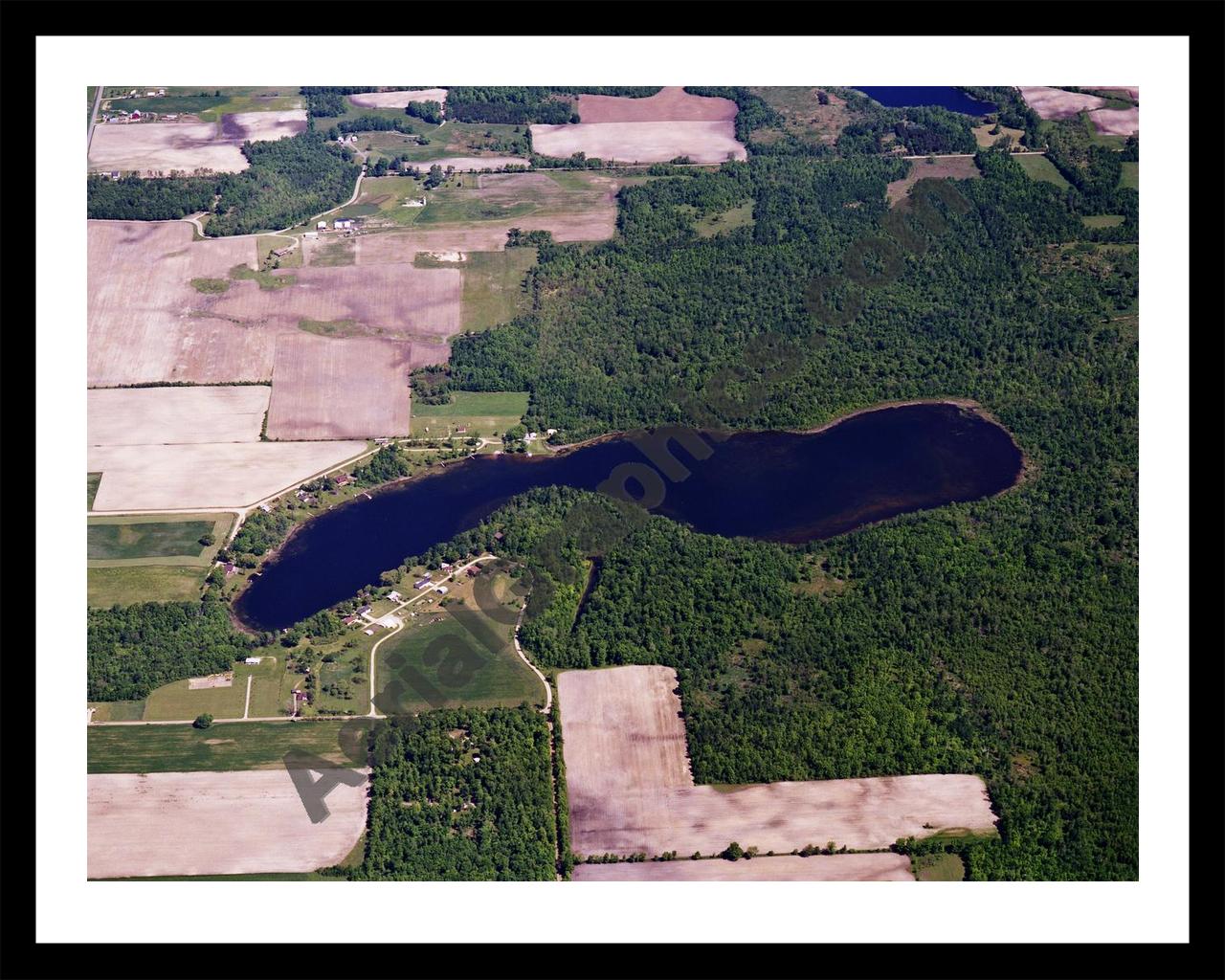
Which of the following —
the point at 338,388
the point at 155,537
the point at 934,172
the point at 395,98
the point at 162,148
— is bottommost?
the point at 155,537

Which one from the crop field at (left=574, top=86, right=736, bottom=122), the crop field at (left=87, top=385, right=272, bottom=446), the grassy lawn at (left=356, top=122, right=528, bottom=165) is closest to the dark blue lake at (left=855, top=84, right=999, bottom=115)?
the crop field at (left=574, top=86, right=736, bottom=122)

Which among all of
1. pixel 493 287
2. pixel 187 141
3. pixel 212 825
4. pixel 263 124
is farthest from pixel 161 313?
pixel 212 825

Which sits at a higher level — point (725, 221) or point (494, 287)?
point (725, 221)

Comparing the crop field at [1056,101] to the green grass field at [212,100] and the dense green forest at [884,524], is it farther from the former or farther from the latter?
the green grass field at [212,100]

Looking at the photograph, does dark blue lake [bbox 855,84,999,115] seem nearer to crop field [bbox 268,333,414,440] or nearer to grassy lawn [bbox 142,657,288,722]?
crop field [bbox 268,333,414,440]

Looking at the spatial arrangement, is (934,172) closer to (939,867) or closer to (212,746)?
(939,867)

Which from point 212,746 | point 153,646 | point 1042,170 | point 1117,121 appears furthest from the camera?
point 1117,121
